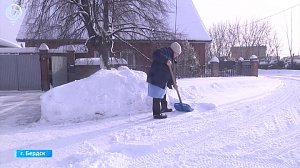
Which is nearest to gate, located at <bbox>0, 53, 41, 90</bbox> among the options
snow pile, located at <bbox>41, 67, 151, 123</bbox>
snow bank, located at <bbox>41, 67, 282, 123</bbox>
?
snow bank, located at <bbox>41, 67, 282, 123</bbox>

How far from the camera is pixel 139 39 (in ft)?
53.0

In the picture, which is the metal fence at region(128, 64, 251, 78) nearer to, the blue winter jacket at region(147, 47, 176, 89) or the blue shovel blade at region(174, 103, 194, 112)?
the blue shovel blade at region(174, 103, 194, 112)

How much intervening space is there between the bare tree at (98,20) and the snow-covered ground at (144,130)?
5.51 m

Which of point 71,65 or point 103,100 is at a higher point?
point 71,65

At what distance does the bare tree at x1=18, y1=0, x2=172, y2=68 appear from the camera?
14.4m

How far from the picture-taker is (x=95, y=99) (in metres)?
7.99

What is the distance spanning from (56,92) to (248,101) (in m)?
4.98

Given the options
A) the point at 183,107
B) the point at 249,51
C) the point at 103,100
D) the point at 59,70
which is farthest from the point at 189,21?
the point at 249,51

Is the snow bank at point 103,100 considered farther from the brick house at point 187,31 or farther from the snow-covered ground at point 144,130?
the brick house at point 187,31

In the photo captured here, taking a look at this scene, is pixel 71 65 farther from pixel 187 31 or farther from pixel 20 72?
pixel 187 31

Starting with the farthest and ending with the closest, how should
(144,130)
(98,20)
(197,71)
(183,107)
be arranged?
1. (197,71)
2. (98,20)
3. (183,107)
4. (144,130)

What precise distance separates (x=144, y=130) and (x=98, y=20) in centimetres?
942

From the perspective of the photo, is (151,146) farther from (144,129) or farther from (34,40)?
(34,40)

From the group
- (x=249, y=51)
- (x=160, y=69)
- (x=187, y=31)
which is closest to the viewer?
(x=160, y=69)
